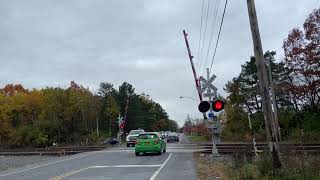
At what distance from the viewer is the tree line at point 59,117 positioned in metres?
99.1

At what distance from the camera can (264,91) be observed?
614 inches

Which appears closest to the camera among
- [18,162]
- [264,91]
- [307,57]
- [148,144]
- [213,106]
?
[264,91]

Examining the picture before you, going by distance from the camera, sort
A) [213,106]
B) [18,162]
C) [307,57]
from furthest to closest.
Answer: [307,57] → [18,162] → [213,106]

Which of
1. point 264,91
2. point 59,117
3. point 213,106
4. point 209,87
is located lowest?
point 264,91

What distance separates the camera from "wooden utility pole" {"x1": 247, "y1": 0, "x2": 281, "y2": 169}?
594 inches

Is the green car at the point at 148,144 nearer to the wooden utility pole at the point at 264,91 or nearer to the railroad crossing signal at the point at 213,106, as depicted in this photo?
the railroad crossing signal at the point at 213,106

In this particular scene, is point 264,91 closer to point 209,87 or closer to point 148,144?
point 209,87

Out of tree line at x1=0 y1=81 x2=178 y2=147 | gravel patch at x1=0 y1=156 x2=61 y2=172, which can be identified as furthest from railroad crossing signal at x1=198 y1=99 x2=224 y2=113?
tree line at x1=0 y1=81 x2=178 y2=147

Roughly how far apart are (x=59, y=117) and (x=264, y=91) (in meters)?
90.5

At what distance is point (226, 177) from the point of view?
17.2m

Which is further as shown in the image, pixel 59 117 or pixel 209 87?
pixel 59 117

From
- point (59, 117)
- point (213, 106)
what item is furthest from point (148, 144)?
point (59, 117)

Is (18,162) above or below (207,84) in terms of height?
below

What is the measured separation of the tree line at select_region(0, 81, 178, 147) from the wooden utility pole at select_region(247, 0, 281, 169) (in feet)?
240
